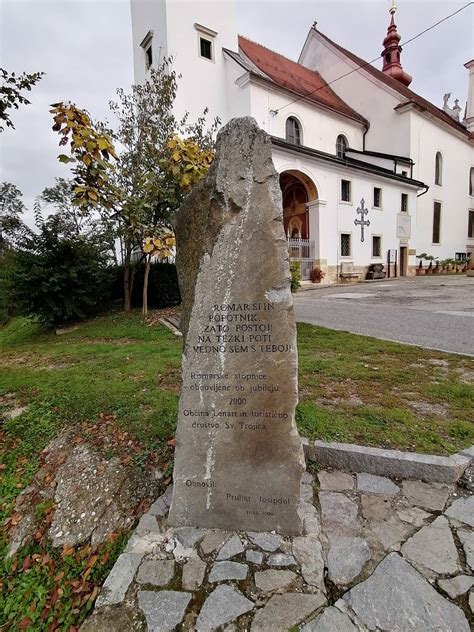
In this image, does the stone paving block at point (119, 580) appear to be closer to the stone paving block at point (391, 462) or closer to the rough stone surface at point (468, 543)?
the stone paving block at point (391, 462)

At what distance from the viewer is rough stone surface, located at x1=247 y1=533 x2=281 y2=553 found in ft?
6.23

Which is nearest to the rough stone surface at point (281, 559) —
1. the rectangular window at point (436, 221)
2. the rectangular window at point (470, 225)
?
the rectangular window at point (436, 221)

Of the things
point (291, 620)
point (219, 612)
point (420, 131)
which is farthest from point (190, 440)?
point (420, 131)

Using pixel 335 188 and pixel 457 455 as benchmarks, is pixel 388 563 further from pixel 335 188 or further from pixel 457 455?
pixel 335 188

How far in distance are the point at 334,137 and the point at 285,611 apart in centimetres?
2705

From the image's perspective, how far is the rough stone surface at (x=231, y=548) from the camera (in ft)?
6.08

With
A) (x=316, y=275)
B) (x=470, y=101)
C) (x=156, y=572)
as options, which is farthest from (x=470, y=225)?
(x=156, y=572)

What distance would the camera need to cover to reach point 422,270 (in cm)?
2588

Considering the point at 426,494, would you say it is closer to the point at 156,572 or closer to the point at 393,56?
the point at 156,572

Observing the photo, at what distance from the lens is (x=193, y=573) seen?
5.75 ft

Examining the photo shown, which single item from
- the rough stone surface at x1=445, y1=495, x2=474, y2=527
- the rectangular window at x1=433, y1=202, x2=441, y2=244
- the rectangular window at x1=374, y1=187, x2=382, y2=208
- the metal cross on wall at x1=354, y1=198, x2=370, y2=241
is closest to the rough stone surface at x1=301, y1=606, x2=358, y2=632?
the rough stone surface at x1=445, y1=495, x2=474, y2=527

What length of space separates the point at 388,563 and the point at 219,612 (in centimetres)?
86

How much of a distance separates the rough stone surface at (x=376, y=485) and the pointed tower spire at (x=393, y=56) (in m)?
40.1

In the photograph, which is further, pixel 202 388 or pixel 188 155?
pixel 188 155
